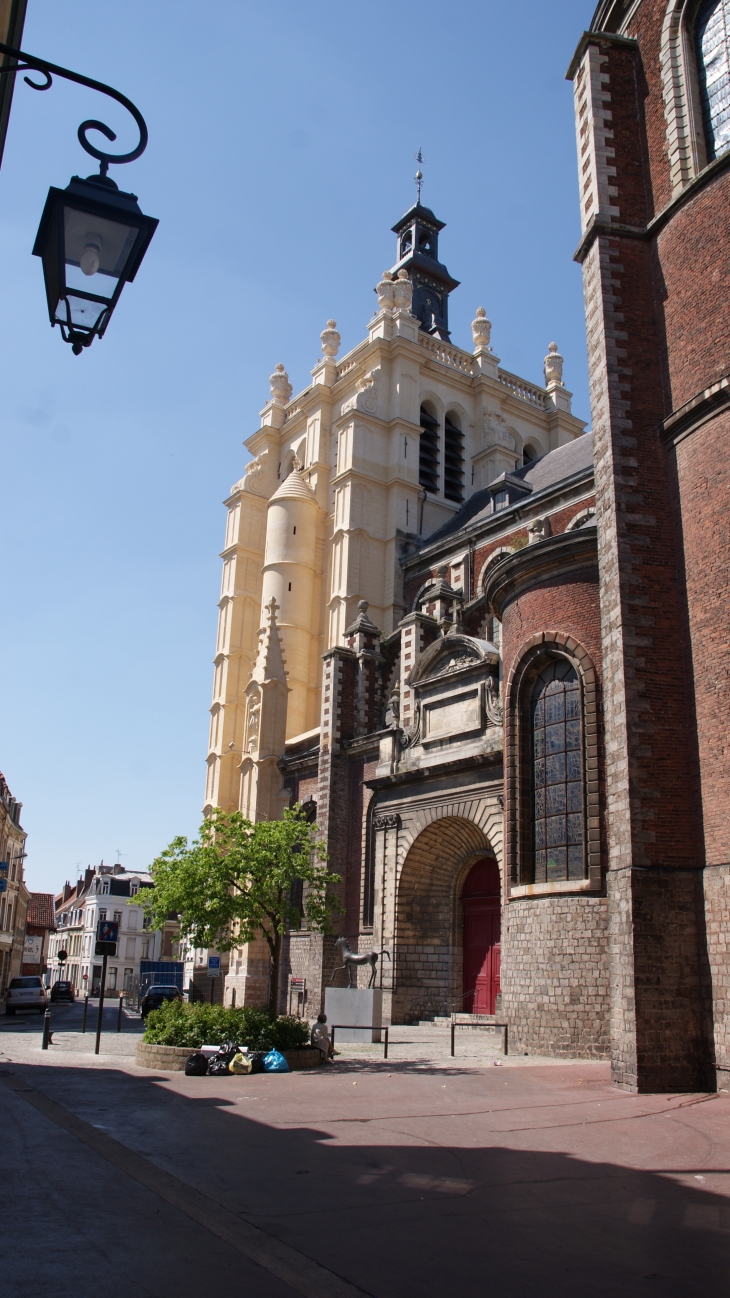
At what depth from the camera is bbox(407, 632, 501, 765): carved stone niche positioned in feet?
74.9

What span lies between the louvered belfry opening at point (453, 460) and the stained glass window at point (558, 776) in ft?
83.6

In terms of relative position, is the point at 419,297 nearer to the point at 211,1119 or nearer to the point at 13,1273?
the point at 211,1119

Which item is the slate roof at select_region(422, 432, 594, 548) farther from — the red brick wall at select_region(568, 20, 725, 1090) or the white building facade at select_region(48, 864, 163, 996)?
the white building facade at select_region(48, 864, 163, 996)

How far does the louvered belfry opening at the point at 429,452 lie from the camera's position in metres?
42.1

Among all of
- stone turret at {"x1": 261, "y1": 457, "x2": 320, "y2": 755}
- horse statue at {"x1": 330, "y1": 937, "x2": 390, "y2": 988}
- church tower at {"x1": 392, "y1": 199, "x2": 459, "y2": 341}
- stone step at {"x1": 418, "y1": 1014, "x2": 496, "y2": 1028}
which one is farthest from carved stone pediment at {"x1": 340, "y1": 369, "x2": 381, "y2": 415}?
stone step at {"x1": 418, "y1": 1014, "x2": 496, "y2": 1028}

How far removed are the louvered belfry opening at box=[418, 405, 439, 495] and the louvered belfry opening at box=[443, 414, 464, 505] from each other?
747 millimetres

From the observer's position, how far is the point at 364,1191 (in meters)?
6.72

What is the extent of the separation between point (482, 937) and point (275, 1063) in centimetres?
1031

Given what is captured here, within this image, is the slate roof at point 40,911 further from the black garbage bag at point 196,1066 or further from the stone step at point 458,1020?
the black garbage bag at point 196,1066

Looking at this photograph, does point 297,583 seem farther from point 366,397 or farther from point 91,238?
point 91,238

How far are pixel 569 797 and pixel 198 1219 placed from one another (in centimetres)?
1236

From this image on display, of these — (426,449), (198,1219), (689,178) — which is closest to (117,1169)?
(198,1219)

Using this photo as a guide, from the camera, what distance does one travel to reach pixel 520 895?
17.6 metres

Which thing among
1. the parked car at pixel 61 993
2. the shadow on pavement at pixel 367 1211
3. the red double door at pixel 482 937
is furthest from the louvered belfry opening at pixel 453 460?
the shadow on pavement at pixel 367 1211
